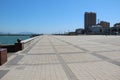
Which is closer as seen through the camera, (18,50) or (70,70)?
(70,70)

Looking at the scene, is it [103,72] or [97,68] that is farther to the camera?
[97,68]

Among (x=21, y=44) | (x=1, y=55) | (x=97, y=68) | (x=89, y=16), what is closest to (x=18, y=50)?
(x=21, y=44)

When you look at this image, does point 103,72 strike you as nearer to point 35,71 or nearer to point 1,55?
point 35,71

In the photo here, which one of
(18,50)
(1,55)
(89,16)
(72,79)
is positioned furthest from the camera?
(89,16)

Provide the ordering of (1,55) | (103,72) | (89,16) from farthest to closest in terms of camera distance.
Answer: (89,16) < (1,55) < (103,72)

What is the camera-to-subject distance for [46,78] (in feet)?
22.7

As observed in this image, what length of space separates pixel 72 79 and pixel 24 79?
1.60 metres

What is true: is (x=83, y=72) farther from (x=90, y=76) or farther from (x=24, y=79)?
(x=24, y=79)

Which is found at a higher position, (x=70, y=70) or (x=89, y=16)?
(x=89, y=16)

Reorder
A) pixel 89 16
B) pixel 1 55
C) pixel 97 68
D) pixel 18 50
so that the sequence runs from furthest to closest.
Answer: pixel 89 16, pixel 18 50, pixel 1 55, pixel 97 68

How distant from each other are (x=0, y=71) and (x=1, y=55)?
161 centimetres

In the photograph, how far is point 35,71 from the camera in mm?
8070

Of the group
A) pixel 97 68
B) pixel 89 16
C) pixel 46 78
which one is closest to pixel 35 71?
pixel 46 78

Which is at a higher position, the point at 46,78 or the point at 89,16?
the point at 89,16
